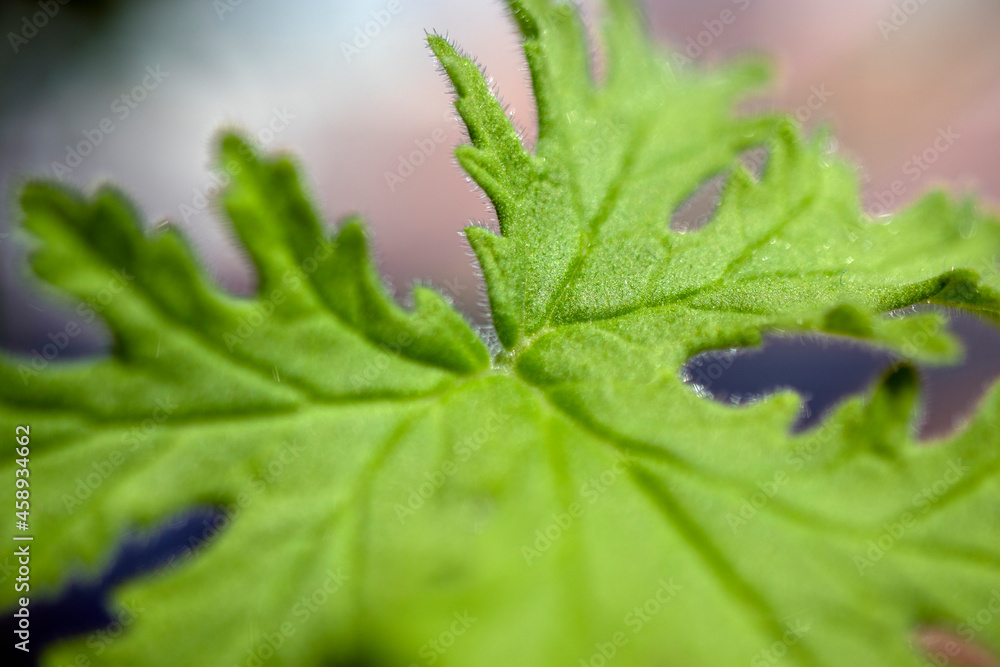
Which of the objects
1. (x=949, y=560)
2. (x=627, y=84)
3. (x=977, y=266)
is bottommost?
(x=949, y=560)

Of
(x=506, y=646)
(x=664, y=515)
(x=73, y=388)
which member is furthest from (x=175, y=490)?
(x=664, y=515)

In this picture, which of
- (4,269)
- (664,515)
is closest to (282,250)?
(664,515)

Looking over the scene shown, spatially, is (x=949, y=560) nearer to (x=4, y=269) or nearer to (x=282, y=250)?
(x=282, y=250)

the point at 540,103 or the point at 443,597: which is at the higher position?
the point at 540,103

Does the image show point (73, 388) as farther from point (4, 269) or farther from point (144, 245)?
point (4, 269)

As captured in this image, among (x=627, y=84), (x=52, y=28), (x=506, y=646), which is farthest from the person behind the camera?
(x=52, y=28)

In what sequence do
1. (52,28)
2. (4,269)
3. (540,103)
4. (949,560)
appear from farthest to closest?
(52,28), (4,269), (540,103), (949,560)

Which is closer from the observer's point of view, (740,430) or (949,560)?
(949,560)
